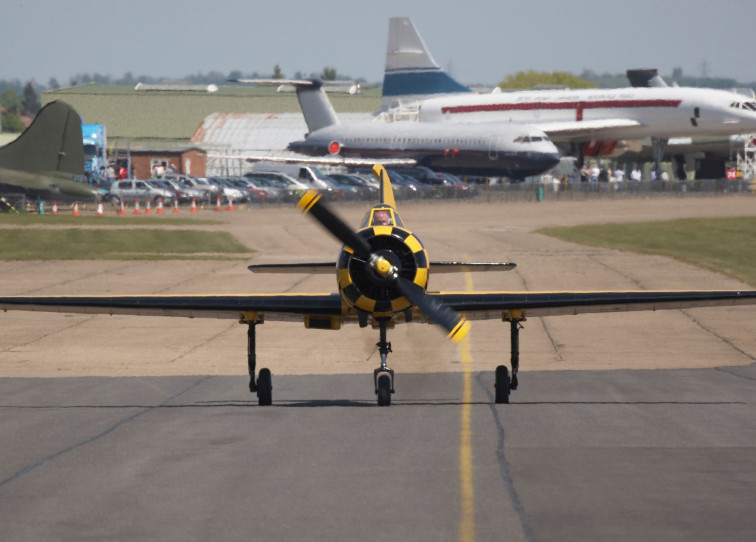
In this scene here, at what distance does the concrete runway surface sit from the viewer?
8.77 m

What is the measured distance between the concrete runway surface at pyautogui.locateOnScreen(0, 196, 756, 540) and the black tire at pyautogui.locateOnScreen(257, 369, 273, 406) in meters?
0.25

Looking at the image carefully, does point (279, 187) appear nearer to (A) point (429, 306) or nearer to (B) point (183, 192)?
(B) point (183, 192)

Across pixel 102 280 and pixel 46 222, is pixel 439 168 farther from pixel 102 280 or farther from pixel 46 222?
pixel 102 280

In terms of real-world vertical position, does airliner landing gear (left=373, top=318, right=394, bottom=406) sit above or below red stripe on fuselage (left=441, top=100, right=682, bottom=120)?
below

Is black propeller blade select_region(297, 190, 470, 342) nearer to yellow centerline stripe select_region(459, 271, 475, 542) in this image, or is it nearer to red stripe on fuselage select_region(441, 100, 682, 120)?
yellow centerline stripe select_region(459, 271, 475, 542)

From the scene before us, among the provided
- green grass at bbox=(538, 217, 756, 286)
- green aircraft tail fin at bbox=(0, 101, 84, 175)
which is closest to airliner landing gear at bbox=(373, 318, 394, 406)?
green grass at bbox=(538, 217, 756, 286)

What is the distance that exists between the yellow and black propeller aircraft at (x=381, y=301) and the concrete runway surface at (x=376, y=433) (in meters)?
0.95

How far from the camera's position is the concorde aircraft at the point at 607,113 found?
8757cm

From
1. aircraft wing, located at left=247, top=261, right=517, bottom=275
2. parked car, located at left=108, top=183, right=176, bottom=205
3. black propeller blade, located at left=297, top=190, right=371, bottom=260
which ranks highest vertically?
black propeller blade, located at left=297, top=190, right=371, bottom=260

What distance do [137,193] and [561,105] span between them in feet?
108

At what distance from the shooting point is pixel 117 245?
157 ft

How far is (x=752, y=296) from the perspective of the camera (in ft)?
48.7

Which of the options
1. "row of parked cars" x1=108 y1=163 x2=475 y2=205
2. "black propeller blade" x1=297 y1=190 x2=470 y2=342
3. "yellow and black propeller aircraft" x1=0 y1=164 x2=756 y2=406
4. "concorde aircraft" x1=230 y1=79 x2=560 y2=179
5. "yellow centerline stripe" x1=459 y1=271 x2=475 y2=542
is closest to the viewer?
"yellow centerline stripe" x1=459 y1=271 x2=475 y2=542

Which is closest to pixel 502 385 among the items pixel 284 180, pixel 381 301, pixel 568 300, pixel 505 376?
pixel 505 376
